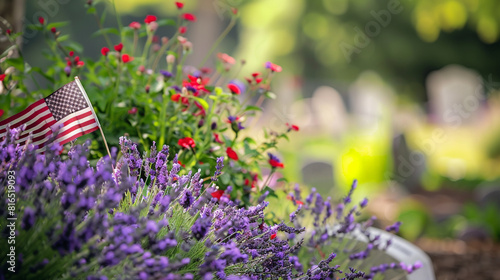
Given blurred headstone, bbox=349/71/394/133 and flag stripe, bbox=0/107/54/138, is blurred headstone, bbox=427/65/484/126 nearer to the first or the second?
blurred headstone, bbox=349/71/394/133

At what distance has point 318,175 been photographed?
24.9 feet

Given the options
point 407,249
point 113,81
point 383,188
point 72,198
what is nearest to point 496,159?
point 383,188

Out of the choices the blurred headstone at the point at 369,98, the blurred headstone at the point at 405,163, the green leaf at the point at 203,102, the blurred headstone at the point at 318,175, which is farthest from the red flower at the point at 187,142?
the blurred headstone at the point at 369,98

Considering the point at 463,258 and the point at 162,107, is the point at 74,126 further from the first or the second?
the point at 463,258

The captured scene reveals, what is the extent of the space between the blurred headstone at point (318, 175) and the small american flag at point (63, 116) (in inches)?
213

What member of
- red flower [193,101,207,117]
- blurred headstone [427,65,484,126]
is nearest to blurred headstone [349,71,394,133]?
blurred headstone [427,65,484,126]

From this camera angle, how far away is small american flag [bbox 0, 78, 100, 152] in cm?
217

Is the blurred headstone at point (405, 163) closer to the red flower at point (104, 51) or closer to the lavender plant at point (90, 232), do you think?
the red flower at point (104, 51)

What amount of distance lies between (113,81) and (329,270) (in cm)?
149

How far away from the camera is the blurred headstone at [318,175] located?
24.3 feet

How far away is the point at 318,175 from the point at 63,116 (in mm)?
5695

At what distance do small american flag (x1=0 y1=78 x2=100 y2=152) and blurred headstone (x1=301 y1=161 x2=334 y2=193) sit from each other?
5.42 metres

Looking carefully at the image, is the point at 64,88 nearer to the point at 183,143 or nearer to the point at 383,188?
the point at 183,143

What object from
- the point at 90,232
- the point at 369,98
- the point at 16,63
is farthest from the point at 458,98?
the point at 90,232
